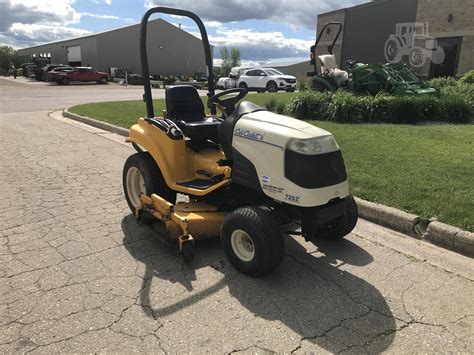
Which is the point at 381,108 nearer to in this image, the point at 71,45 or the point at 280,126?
the point at 280,126

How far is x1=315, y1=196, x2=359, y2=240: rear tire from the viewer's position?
3787mm

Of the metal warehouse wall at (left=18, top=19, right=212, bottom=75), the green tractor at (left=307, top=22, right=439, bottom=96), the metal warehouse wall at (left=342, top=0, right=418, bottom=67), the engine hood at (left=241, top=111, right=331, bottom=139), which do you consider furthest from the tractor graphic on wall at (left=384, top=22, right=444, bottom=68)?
the metal warehouse wall at (left=18, top=19, right=212, bottom=75)

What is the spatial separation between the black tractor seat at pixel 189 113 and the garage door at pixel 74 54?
50.5 m

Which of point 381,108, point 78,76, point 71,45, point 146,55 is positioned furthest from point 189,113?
point 71,45

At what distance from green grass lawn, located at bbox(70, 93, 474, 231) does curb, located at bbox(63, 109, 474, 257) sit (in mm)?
121

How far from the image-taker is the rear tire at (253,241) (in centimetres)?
309

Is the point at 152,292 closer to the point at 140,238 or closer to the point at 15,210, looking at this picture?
the point at 140,238

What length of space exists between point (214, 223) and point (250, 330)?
3.86ft

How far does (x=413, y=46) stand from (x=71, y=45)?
4219 centimetres

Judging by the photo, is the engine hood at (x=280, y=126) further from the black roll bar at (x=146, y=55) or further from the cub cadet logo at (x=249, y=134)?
the black roll bar at (x=146, y=55)

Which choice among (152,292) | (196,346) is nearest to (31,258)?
(152,292)

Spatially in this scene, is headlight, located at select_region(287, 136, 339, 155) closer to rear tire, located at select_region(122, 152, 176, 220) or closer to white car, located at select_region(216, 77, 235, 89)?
rear tire, located at select_region(122, 152, 176, 220)

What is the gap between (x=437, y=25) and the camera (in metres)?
23.0

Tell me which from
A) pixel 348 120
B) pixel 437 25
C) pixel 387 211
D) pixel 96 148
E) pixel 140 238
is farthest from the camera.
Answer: pixel 437 25
